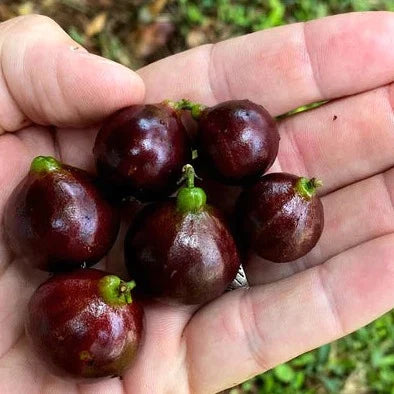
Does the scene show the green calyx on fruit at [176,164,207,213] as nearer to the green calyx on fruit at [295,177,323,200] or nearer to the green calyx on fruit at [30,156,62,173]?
the green calyx on fruit at [295,177,323,200]

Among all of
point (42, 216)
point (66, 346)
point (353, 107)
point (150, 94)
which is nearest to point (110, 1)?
point (150, 94)

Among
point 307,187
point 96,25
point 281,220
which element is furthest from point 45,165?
point 96,25

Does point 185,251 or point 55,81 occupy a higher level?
point 55,81

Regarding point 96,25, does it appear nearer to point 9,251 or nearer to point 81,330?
point 9,251

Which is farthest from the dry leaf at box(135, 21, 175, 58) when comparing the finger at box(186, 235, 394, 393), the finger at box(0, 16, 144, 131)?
the finger at box(186, 235, 394, 393)

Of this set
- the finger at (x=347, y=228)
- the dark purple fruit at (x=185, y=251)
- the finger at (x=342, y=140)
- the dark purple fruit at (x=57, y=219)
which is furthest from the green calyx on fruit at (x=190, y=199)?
the finger at (x=342, y=140)

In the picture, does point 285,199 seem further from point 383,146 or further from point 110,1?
point 110,1

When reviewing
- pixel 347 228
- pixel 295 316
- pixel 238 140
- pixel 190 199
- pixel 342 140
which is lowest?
pixel 295 316

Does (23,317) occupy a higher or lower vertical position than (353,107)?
lower
